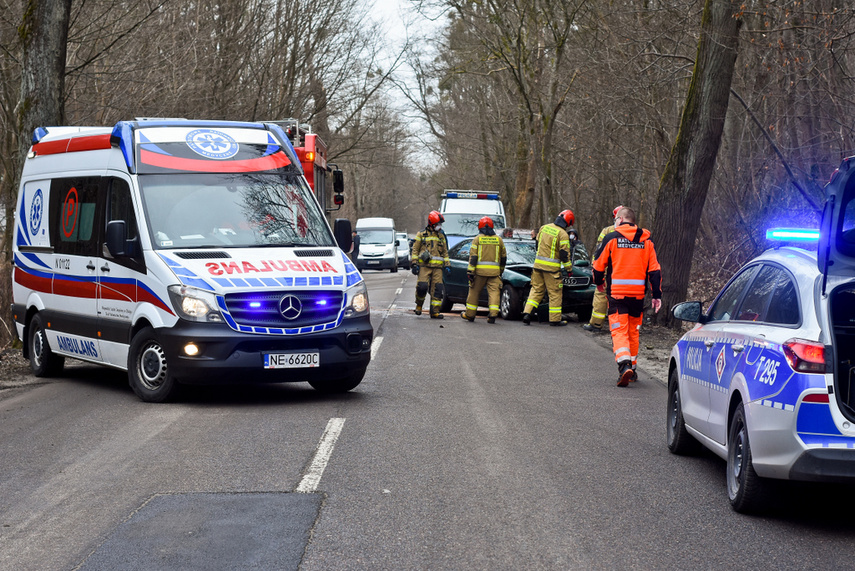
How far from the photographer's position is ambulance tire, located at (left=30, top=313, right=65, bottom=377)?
1187cm

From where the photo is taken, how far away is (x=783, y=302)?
593 centimetres

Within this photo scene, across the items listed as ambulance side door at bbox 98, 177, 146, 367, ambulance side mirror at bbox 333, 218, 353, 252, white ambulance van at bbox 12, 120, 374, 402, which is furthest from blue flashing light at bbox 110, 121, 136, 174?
ambulance side mirror at bbox 333, 218, 353, 252

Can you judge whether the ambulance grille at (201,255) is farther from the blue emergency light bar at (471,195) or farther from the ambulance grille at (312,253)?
the blue emergency light bar at (471,195)

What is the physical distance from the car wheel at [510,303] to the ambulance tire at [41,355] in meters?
9.58

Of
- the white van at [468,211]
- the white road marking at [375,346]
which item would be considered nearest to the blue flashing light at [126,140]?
the white road marking at [375,346]

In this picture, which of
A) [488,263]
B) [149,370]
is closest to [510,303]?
[488,263]

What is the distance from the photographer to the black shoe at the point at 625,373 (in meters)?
11.2

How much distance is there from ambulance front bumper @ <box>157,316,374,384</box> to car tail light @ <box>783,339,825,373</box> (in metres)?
5.16

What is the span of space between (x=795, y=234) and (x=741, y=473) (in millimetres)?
1582

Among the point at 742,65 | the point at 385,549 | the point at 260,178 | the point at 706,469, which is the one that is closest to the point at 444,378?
the point at 260,178

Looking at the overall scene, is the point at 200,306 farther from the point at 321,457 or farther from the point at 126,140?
the point at 321,457

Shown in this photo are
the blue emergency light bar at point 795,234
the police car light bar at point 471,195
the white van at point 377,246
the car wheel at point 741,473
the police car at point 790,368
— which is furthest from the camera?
the white van at point 377,246

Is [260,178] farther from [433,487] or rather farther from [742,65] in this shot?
[742,65]

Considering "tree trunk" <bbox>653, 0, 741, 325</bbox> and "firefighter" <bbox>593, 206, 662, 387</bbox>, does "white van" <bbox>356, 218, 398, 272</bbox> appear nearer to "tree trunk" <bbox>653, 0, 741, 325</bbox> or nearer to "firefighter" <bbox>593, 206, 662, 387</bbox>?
"tree trunk" <bbox>653, 0, 741, 325</bbox>
